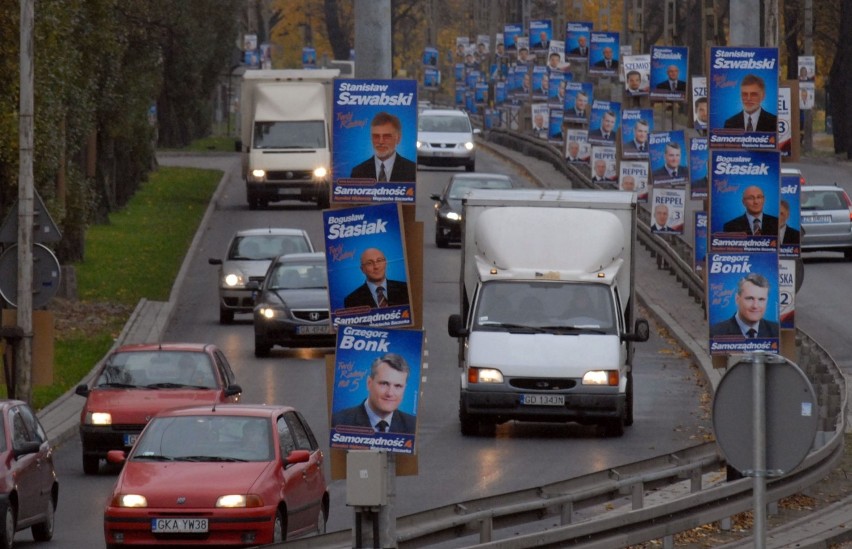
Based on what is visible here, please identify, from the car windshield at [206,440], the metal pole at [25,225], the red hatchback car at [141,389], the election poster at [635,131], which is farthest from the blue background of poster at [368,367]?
the election poster at [635,131]

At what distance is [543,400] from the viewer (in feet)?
76.3

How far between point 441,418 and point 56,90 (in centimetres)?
1025

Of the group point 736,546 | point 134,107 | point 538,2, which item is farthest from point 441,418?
point 538,2

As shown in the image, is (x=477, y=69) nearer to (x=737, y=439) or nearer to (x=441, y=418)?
(x=441, y=418)

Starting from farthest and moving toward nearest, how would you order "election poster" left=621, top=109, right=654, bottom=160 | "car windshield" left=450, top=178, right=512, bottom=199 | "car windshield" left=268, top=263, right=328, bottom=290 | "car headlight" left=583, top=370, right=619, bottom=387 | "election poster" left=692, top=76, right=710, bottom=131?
"car windshield" left=450, top=178, right=512, bottom=199 → "election poster" left=621, top=109, right=654, bottom=160 → "election poster" left=692, top=76, right=710, bottom=131 → "car windshield" left=268, top=263, right=328, bottom=290 → "car headlight" left=583, top=370, right=619, bottom=387

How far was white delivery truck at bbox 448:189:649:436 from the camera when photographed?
23281 millimetres

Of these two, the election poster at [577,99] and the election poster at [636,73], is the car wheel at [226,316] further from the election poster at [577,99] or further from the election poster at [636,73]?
the election poster at [577,99]

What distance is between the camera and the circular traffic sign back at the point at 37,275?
75.5 ft

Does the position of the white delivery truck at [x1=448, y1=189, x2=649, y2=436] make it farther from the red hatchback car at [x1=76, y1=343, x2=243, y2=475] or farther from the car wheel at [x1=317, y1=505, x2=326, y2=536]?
the car wheel at [x1=317, y1=505, x2=326, y2=536]

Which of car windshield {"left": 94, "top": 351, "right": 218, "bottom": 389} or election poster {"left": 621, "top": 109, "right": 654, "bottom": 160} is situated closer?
car windshield {"left": 94, "top": 351, "right": 218, "bottom": 389}

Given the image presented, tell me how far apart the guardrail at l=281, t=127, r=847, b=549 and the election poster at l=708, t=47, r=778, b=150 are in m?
3.01

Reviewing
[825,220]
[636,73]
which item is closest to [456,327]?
[825,220]

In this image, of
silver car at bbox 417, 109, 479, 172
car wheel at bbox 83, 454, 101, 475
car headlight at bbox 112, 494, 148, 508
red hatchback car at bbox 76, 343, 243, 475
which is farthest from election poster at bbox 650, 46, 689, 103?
car headlight at bbox 112, 494, 148, 508

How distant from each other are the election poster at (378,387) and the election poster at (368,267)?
248mm
